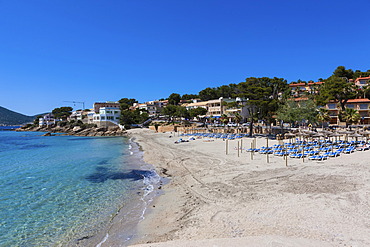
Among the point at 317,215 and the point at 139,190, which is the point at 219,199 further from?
the point at 139,190

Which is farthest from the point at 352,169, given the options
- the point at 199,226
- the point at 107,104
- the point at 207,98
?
the point at 107,104

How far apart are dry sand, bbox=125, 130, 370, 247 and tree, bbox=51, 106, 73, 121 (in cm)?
12680

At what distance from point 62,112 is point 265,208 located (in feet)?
448

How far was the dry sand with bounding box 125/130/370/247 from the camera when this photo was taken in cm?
678

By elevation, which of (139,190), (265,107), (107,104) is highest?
(107,104)

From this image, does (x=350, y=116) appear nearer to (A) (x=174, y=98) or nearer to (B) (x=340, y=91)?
(B) (x=340, y=91)

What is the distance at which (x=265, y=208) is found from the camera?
29.7ft

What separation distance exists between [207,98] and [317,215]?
9296cm

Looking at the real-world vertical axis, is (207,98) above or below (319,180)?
above

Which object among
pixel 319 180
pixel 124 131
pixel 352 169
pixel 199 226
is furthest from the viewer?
pixel 124 131

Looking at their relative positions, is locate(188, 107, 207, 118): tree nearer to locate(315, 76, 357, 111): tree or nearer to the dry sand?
locate(315, 76, 357, 111): tree

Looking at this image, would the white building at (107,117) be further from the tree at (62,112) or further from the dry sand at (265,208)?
the dry sand at (265,208)

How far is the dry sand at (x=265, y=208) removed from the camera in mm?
6782

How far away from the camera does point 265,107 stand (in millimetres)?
37281
